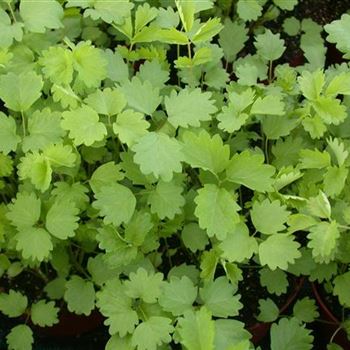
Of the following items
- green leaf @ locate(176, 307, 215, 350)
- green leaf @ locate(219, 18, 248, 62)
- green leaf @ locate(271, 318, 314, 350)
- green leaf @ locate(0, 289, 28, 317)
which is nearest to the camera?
green leaf @ locate(176, 307, 215, 350)

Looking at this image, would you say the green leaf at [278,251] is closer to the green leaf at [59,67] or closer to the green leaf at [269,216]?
the green leaf at [269,216]

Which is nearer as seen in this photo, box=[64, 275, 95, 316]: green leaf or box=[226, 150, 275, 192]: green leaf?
box=[226, 150, 275, 192]: green leaf

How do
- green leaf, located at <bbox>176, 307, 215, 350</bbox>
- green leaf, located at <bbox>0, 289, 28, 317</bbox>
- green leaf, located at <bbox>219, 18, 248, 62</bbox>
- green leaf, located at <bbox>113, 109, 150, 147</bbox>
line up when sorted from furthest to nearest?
1. green leaf, located at <bbox>219, 18, 248, 62</bbox>
2. green leaf, located at <bbox>0, 289, 28, 317</bbox>
3. green leaf, located at <bbox>113, 109, 150, 147</bbox>
4. green leaf, located at <bbox>176, 307, 215, 350</bbox>

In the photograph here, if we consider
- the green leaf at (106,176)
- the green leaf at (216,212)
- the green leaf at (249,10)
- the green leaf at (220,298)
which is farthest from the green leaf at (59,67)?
the green leaf at (249,10)

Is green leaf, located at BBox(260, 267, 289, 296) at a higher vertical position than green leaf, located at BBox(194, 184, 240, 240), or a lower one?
lower

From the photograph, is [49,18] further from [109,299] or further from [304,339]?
[304,339]

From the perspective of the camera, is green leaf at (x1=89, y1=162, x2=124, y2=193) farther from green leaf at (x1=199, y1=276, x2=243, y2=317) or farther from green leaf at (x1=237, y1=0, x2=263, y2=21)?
green leaf at (x1=237, y1=0, x2=263, y2=21)

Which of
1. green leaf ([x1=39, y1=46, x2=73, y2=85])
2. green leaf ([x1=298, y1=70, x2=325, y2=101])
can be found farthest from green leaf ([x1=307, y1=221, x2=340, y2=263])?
green leaf ([x1=39, y1=46, x2=73, y2=85])
